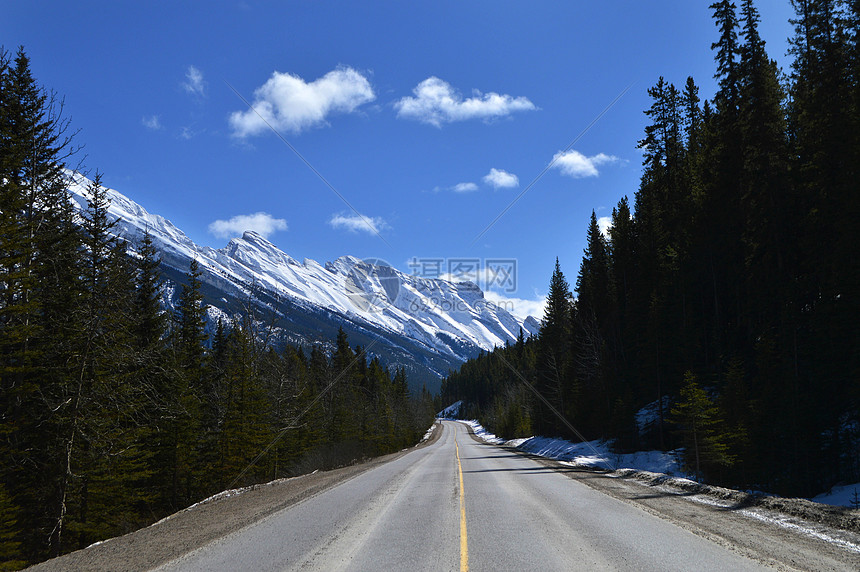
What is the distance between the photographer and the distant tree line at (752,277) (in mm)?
19562

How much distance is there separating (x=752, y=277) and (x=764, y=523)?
2124 cm

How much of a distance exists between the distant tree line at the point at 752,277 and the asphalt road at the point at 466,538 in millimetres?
12942

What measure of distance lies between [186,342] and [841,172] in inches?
1461

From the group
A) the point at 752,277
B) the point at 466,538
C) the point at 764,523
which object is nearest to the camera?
the point at 466,538

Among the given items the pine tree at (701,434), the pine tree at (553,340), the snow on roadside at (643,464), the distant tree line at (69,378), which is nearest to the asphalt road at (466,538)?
the snow on roadside at (643,464)

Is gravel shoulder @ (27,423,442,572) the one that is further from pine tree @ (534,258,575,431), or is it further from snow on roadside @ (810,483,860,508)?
pine tree @ (534,258,575,431)

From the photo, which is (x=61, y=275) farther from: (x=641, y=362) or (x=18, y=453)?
(x=641, y=362)

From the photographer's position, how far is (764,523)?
365 inches

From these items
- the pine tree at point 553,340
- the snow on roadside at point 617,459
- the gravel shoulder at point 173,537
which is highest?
the pine tree at point 553,340

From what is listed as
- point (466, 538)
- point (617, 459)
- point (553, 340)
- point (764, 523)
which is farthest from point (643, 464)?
point (553, 340)

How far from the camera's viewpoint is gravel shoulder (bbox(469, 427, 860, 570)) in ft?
22.8

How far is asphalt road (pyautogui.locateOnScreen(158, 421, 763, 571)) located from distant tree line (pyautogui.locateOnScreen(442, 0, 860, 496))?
1294cm

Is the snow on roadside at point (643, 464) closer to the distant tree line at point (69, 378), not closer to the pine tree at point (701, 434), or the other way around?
the pine tree at point (701, 434)

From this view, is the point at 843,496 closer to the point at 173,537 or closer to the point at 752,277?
the point at 752,277
